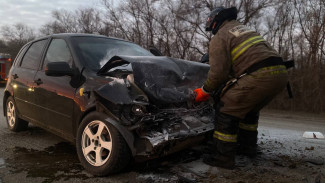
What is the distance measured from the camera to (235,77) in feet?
9.55

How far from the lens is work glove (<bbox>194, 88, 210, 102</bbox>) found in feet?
9.42

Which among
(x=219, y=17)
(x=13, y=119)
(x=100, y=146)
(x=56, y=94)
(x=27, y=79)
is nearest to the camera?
(x=100, y=146)

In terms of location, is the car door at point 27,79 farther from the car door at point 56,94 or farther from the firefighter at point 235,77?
the firefighter at point 235,77

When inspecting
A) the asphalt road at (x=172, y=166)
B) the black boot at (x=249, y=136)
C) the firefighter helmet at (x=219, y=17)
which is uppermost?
the firefighter helmet at (x=219, y=17)

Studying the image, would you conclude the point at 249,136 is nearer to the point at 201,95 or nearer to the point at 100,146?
the point at 201,95

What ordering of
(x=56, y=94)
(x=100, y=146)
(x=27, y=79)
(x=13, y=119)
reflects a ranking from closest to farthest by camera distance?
1. (x=100, y=146)
2. (x=56, y=94)
3. (x=27, y=79)
4. (x=13, y=119)

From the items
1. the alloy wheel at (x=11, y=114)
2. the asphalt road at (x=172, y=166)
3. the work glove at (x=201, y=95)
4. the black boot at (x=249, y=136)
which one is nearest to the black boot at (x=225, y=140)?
the asphalt road at (x=172, y=166)

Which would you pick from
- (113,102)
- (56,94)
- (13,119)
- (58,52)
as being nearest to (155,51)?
(58,52)

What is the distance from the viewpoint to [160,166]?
288 centimetres

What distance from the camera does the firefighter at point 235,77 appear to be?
8.80 ft

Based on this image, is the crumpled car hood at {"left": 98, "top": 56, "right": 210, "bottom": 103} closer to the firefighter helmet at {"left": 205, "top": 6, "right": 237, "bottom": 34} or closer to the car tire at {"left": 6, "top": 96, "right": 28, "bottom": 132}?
the firefighter helmet at {"left": 205, "top": 6, "right": 237, "bottom": 34}

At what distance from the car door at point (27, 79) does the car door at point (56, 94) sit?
0.21m

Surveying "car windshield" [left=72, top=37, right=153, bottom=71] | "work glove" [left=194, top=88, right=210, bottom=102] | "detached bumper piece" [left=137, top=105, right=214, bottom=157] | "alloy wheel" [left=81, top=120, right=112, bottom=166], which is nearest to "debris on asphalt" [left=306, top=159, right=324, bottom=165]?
"detached bumper piece" [left=137, top=105, right=214, bottom=157]

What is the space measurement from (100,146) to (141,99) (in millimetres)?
682
